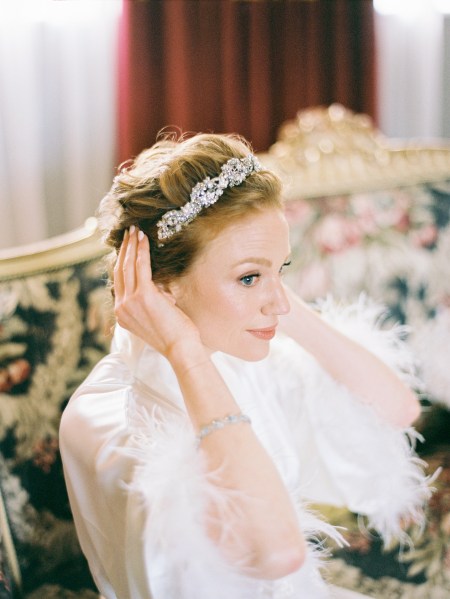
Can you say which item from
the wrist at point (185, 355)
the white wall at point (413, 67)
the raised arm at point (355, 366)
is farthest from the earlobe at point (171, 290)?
the white wall at point (413, 67)

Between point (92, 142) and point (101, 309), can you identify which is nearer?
point (101, 309)

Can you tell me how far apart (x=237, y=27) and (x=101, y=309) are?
1519 mm

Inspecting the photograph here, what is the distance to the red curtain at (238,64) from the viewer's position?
2385mm

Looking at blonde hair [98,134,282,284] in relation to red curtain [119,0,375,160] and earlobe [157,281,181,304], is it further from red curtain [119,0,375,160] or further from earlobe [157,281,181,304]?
red curtain [119,0,375,160]

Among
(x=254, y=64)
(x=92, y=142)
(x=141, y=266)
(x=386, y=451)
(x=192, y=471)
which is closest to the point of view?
(x=192, y=471)

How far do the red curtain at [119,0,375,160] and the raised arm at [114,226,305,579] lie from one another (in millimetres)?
1375

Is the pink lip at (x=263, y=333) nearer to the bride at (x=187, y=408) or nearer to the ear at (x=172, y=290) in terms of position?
the bride at (x=187, y=408)

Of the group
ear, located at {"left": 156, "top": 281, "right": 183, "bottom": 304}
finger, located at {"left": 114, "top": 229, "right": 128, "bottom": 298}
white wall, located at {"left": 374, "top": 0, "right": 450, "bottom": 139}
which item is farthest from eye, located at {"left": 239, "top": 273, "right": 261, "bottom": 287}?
white wall, located at {"left": 374, "top": 0, "right": 450, "bottom": 139}

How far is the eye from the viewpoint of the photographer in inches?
44.7

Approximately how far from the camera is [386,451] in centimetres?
147

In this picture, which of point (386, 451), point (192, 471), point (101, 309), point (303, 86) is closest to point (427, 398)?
point (386, 451)

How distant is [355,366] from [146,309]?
1.87 feet

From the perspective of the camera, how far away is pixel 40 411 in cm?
143

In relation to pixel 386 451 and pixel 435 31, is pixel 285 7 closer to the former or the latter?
pixel 435 31
